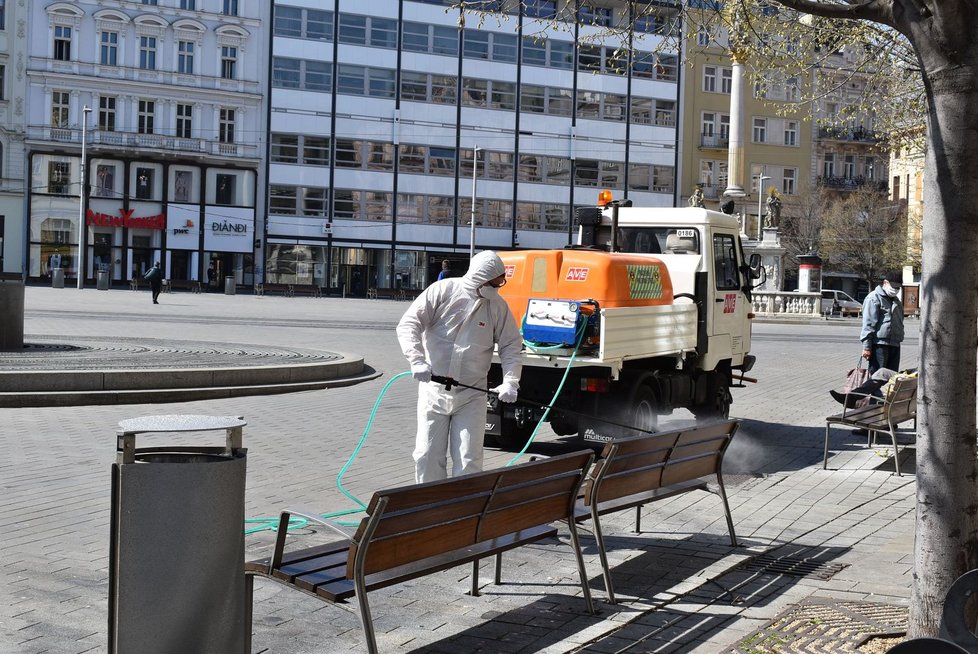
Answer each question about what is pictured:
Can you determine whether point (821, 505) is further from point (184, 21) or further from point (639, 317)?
point (184, 21)

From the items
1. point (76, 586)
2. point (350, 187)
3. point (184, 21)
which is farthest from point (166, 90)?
point (76, 586)

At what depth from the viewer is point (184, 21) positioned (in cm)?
6303

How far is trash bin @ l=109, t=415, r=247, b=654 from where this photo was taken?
160 inches

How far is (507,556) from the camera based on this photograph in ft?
22.6

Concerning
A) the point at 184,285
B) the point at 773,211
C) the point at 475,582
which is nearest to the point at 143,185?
the point at 184,285

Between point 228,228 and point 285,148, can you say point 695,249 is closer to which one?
point 228,228

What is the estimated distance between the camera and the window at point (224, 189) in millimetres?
63312

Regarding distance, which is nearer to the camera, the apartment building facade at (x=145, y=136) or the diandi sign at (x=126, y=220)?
the apartment building facade at (x=145, y=136)

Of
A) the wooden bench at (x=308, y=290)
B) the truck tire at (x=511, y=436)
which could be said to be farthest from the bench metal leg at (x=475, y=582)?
the wooden bench at (x=308, y=290)

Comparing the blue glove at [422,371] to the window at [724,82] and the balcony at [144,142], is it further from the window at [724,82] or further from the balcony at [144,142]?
the window at [724,82]

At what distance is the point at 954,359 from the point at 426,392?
10.4ft

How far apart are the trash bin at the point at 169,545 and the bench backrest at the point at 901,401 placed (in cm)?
781

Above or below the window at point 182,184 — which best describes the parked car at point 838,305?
below

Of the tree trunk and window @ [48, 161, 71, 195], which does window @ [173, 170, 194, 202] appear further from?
the tree trunk
